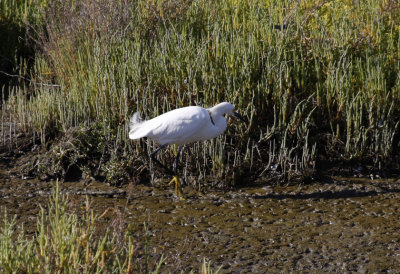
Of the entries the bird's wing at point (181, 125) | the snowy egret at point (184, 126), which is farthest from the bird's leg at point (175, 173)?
the bird's wing at point (181, 125)

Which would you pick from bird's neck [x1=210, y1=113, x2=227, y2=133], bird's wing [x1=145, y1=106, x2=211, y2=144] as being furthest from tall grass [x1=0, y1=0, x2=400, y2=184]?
bird's wing [x1=145, y1=106, x2=211, y2=144]

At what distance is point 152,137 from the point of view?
4344 millimetres

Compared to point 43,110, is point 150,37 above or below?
above

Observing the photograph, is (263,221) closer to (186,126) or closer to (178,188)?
(178,188)

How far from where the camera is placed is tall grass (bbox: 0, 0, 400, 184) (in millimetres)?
4750

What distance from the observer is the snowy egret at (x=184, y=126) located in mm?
4199

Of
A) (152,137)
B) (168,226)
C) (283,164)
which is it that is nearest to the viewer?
(168,226)

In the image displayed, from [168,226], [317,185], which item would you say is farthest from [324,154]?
[168,226]

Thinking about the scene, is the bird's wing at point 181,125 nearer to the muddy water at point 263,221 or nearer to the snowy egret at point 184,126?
the snowy egret at point 184,126

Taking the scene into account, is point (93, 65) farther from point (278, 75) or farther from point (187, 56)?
point (278, 75)

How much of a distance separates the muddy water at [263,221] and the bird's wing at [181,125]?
52 cm

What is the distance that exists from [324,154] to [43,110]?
262 cm

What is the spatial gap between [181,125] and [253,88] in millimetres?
1094

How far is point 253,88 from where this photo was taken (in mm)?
5020
